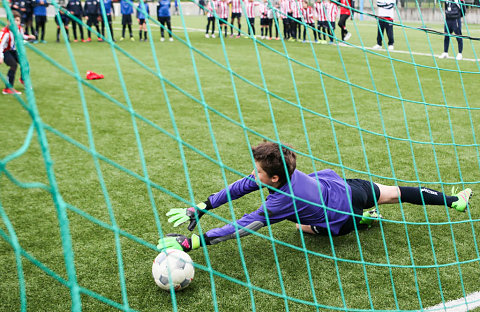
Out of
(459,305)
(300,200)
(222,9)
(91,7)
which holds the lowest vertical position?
(459,305)

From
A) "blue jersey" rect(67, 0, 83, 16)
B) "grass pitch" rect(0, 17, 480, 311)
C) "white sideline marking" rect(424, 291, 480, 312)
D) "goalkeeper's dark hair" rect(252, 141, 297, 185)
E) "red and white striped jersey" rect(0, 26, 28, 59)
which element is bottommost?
"white sideline marking" rect(424, 291, 480, 312)

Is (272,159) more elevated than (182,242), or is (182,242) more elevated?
(272,159)

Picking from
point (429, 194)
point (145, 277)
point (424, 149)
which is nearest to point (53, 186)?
point (145, 277)

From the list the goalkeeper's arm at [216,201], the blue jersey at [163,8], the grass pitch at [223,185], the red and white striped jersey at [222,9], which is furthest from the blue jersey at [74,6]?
the goalkeeper's arm at [216,201]

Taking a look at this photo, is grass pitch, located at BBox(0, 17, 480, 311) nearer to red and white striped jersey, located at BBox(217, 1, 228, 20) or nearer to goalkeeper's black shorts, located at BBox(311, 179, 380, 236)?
goalkeeper's black shorts, located at BBox(311, 179, 380, 236)

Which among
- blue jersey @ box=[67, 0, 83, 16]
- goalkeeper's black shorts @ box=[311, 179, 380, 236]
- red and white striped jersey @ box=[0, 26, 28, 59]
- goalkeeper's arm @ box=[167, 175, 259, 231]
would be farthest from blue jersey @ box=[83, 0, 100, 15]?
goalkeeper's black shorts @ box=[311, 179, 380, 236]

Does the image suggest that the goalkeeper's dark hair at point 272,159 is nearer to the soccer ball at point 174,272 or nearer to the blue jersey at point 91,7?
the soccer ball at point 174,272

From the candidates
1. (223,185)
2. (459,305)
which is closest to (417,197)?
(459,305)

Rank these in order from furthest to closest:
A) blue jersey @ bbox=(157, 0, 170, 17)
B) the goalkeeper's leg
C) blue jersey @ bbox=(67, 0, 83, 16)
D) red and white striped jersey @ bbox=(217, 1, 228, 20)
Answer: red and white striped jersey @ bbox=(217, 1, 228, 20) → blue jersey @ bbox=(157, 0, 170, 17) → blue jersey @ bbox=(67, 0, 83, 16) → the goalkeeper's leg

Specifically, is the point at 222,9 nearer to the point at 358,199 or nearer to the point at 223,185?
the point at 223,185

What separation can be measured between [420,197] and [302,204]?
81 cm

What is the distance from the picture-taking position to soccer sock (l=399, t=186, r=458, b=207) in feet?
8.84

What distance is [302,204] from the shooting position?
2.39 metres

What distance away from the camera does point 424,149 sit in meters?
4.14
